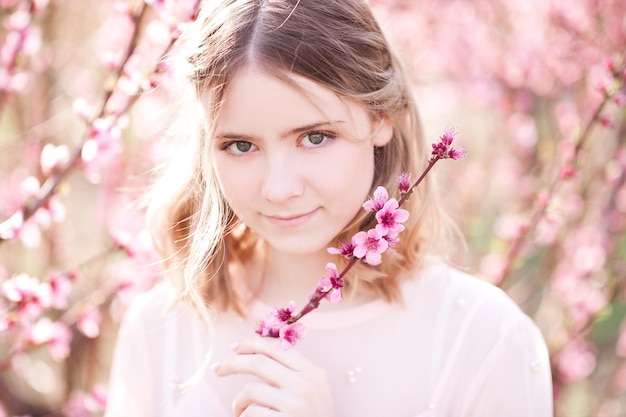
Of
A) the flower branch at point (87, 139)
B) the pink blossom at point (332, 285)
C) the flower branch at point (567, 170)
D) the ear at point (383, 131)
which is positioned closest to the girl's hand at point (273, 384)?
the pink blossom at point (332, 285)

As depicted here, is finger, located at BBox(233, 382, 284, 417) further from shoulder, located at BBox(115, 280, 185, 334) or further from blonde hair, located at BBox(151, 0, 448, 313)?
shoulder, located at BBox(115, 280, 185, 334)

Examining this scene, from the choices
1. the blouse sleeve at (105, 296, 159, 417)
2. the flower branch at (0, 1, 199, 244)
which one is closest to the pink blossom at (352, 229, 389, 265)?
the flower branch at (0, 1, 199, 244)

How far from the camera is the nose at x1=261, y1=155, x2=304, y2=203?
128 centimetres

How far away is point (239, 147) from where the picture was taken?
135 centimetres

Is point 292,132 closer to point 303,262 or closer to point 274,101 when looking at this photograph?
point 274,101

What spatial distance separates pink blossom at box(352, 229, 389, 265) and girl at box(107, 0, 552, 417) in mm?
212

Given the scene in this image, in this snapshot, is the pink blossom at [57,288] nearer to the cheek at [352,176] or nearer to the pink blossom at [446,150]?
the cheek at [352,176]

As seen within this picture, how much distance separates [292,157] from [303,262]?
0.37m

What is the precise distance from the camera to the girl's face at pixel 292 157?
1.28 metres

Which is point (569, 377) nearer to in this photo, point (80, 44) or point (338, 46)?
point (338, 46)

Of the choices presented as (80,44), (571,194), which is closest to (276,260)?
(571,194)

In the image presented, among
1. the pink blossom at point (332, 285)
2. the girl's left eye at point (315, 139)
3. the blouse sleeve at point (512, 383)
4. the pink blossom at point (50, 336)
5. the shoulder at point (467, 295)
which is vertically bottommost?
the pink blossom at point (50, 336)

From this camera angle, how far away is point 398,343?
1.57m

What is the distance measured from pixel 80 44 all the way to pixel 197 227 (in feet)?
7.91
